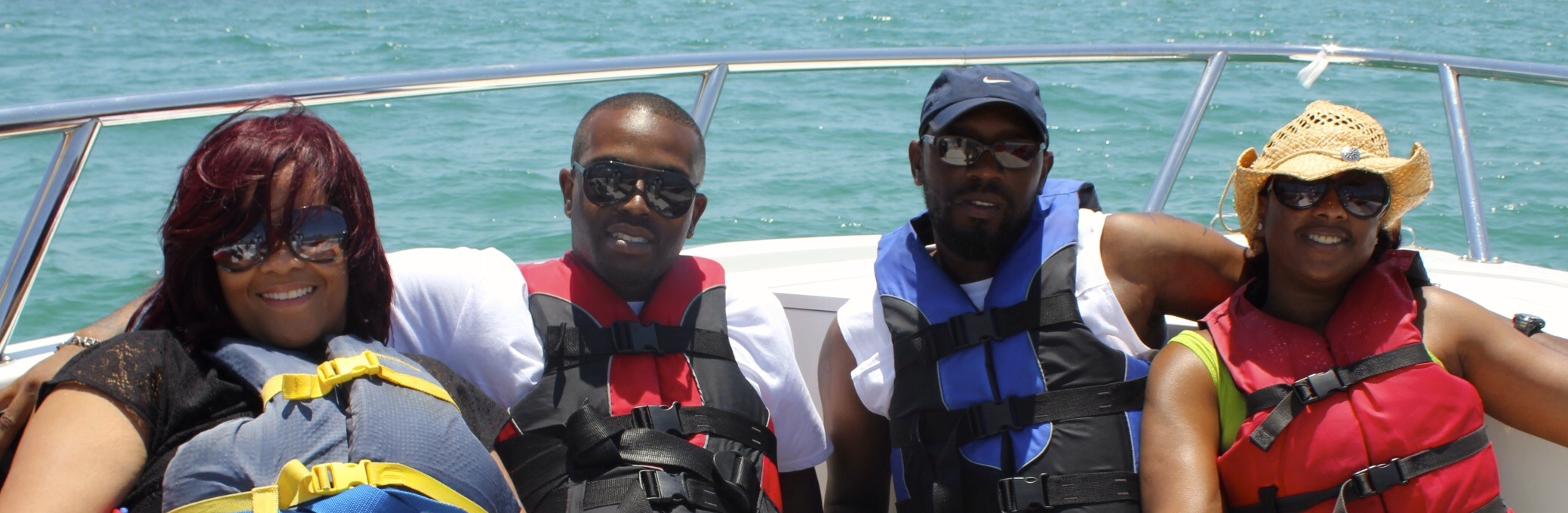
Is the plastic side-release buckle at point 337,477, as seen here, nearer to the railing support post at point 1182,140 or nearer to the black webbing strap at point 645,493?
the black webbing strap at point 645,493

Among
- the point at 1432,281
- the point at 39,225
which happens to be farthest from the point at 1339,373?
the point at 39,225

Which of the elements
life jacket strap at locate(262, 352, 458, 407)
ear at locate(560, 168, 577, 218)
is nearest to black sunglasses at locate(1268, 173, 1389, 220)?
ear at locate(560, 168, 577, 218)

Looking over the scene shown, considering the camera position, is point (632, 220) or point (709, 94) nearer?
point (632, 220)

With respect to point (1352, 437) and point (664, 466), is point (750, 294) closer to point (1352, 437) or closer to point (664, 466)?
point (664, 466)

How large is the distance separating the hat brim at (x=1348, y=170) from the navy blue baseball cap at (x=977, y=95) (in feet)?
1.18

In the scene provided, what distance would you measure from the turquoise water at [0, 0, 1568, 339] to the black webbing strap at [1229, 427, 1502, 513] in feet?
8.75

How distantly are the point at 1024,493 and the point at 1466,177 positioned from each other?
1554mm

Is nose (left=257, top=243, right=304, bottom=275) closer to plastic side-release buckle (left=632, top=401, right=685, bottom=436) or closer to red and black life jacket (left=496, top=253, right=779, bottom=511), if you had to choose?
red and black life jacket (left=496, top=253, right=779, bottom=511)

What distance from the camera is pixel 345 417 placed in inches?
75.0

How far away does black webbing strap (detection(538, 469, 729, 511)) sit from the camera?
2.23 metres

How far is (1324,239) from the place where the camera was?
225 cm

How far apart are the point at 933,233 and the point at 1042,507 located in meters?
0.58

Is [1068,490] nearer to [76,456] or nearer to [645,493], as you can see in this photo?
[645,493]

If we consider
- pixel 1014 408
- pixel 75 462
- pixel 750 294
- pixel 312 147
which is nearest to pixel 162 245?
pixel 312 147
